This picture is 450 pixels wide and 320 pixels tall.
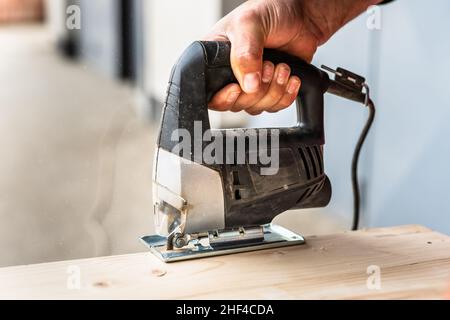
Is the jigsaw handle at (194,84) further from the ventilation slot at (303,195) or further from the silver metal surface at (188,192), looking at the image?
the ventilation slot at (303,195)

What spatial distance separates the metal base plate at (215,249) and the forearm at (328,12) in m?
0.44

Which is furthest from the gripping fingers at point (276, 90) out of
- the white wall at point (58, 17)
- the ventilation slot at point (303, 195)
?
the white wall at point (58, 17)

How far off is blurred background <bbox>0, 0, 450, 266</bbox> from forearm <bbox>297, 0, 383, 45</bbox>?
0.41 meters

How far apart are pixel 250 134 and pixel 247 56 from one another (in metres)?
0.10

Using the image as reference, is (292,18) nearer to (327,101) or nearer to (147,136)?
(327,101)

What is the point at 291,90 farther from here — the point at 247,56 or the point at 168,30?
the point at 168,30

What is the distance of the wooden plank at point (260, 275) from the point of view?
807 millimetres

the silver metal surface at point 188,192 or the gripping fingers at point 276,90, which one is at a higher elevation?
the gripping fingers at point 276,90

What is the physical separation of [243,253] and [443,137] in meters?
0.92

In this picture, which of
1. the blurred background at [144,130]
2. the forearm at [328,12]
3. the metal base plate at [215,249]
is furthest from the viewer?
the blurred background at [144,130]

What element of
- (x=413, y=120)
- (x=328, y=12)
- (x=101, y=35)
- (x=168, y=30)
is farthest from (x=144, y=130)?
(x=328, y=12)

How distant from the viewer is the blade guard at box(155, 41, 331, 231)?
89cm

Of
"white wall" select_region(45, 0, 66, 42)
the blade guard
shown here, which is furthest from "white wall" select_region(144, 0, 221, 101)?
"white wall" select_region(45, 0, 66, 42)

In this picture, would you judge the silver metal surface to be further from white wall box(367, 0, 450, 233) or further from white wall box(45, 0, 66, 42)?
white wall box(45, 0, 66, 42)
